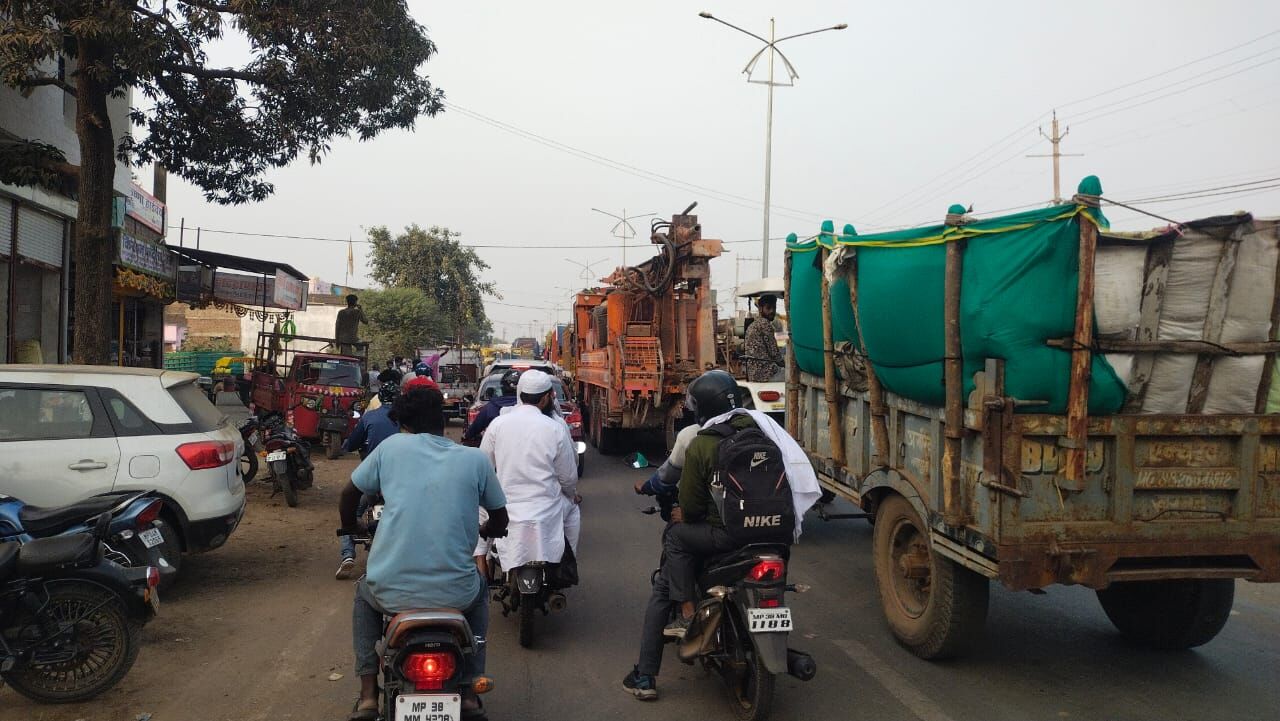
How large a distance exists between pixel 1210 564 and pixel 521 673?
377 centimetres

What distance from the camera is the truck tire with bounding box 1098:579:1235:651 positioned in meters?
5.09

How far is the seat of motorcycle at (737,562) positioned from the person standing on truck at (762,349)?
664 cm

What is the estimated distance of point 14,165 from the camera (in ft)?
32.8

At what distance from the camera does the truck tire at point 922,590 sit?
15.9ft

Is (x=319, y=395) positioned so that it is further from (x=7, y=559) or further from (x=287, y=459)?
(x=7, y=559)

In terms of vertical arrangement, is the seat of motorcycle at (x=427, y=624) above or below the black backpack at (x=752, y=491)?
below

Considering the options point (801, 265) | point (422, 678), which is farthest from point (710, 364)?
point (422, 678)

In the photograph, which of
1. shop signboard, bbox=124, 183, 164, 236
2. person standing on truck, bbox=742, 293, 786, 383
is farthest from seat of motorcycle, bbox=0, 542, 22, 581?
shop signboard, bbox=124, 183, 164, 236

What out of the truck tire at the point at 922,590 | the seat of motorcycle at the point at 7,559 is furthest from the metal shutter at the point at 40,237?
the truck tire at the point at 922,590

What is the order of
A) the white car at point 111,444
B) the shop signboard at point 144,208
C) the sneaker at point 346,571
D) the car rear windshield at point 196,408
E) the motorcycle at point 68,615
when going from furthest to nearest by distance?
the shop signboard at point 144,208
the sneaker at point 346,571
the car rear windshield at point 196,408
the white car at point 111,444
the motorcycle at point 68,615

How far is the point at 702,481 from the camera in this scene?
14.5 feet

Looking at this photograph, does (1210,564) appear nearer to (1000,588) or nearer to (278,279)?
(1000,588)

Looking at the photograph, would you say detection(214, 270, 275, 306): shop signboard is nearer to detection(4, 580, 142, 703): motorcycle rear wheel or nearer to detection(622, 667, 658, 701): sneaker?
detection(4, 580, 142, 703): motorcycle rear wheel

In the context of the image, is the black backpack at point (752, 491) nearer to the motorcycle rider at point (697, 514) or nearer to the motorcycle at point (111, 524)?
the motorcycle rider at point (697, 514)
